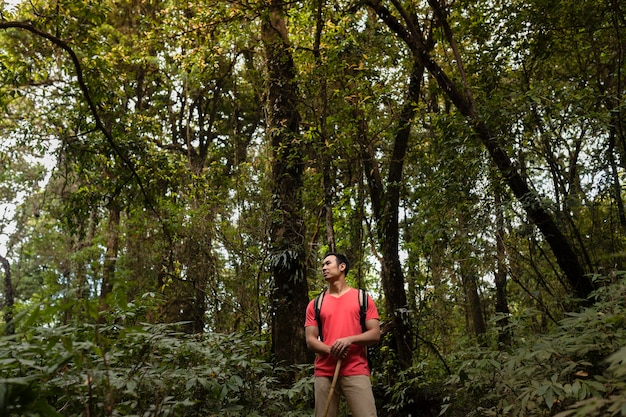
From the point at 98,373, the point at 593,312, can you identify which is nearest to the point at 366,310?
the point at 593,312

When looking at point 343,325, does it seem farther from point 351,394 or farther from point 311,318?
point 351,394

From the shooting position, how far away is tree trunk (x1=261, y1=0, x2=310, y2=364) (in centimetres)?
688

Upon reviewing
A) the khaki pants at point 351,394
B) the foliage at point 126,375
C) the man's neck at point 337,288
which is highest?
the man's neck at point 337,288

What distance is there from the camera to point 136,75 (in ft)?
47.5

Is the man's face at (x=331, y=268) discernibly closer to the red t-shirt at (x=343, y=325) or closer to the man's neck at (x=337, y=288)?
the man's neck at (x=337, y=288)

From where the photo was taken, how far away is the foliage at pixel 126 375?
239 centimetres

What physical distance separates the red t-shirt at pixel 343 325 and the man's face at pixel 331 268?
16 cm

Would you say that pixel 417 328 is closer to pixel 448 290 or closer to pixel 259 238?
pixel 448 290

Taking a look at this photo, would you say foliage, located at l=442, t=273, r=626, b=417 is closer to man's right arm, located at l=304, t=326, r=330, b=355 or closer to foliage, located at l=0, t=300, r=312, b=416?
man's right arm, located at l=304, t=326, r=330, b=355

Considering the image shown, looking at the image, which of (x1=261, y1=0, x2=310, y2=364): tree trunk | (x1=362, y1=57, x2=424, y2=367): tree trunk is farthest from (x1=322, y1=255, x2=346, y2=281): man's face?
(x1=362, y1=57, x2=424, y2=367): tree trunk

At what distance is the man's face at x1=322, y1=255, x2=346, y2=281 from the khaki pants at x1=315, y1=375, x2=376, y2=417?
0.76 m

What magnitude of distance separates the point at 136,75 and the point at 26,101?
9.76ft

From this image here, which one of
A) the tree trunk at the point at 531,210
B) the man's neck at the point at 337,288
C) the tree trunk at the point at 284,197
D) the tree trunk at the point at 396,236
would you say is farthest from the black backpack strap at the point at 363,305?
the tree trunk at the point at 396,236

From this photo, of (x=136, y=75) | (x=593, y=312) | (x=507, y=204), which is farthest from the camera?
(x=136, y=75)
